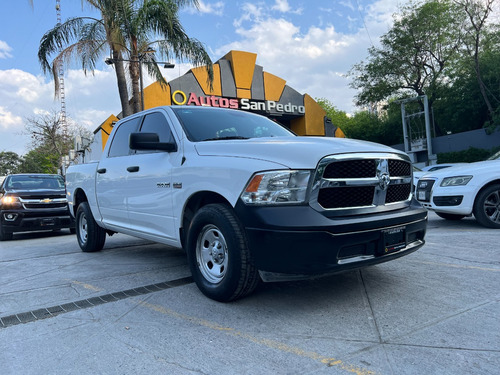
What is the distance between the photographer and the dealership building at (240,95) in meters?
21.8

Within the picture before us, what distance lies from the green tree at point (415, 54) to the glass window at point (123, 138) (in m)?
28.2

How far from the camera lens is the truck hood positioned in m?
3.03

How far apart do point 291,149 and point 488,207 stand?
5.19 metres

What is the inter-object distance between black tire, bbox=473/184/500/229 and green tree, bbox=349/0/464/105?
81.9 ft

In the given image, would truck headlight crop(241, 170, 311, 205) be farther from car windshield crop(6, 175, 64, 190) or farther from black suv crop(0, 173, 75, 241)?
car windshield crop(6, 175, 64, 190)

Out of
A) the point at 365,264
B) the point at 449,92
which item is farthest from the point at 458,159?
the point at 365,264

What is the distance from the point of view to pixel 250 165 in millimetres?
3133

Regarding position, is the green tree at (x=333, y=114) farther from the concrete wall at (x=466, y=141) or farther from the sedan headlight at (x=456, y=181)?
the sedan headlight at (x=456, y=181)

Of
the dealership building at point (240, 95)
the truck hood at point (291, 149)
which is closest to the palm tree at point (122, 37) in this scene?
the dealership building at point (240, 95)

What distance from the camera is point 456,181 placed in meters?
6.87

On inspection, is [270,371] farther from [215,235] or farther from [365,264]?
[215,235]

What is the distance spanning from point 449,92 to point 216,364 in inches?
1288

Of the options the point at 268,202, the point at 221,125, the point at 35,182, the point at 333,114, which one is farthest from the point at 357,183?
the point at 333,114

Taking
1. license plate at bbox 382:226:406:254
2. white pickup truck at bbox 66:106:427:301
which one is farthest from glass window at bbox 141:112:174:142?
license plate at bbox 382:226:406:254
